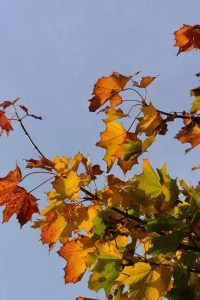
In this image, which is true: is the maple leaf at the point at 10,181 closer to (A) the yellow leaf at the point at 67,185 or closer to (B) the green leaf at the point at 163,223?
(A) the yellow leaf at the point at 67,185

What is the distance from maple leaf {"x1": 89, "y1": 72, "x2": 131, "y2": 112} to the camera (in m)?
2.88

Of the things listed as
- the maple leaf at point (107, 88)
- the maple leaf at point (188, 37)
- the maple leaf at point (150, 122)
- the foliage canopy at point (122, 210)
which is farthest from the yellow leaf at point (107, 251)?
the maple leaf at point (188, 37)

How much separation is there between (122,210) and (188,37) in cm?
123

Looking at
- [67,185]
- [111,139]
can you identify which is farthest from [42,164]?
[111,139]

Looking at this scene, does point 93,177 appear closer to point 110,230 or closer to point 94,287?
point 110,230

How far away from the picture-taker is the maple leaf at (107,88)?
2.88m

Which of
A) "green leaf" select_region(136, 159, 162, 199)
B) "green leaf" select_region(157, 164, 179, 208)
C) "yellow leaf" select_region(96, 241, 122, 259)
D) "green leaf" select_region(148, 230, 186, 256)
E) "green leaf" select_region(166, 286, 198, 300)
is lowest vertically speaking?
"green leaf" select_region(166, 286, 198, 300)

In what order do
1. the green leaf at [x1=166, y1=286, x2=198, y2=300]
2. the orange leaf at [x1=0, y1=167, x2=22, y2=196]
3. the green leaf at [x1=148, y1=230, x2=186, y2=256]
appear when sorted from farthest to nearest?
the orange leaf at [x1=0, y1=167, x2=22, y2=196]
the green leaf at [x1=166, y1=286, x2=198, y2=300]
the green leaf at [x1=148, y1=230, x2=186, y2=256]

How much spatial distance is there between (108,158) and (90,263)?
0.67 m

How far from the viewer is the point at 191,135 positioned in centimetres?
241

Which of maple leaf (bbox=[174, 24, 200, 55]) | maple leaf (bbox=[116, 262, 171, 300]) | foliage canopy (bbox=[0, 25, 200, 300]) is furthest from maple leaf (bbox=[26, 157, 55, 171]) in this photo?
maple leaf (bbox=[174, 24, 200, 55])

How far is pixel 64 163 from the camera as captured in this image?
8.58 ft

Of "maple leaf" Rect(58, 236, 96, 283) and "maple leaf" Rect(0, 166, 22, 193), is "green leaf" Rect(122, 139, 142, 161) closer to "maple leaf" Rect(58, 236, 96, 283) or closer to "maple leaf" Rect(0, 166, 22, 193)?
"maple leaf" Rect(58, 236, 96, 283)

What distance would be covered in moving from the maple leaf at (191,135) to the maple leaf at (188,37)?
0.59 meters
